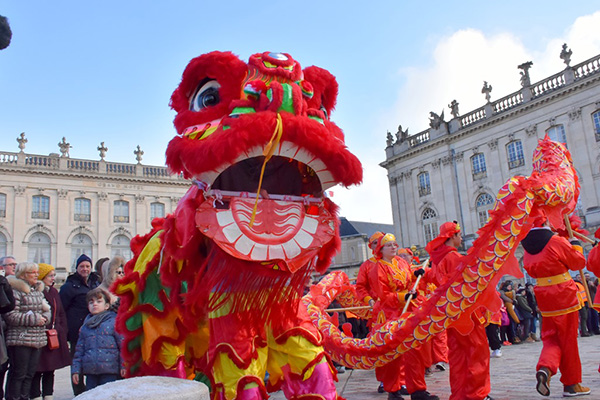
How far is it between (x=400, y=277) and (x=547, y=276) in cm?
155

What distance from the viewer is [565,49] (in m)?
26.4

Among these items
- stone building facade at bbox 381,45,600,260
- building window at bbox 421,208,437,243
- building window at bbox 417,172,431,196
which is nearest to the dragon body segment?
stone building facade at bbox 381,45,600,260

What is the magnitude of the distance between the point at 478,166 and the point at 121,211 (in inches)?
965

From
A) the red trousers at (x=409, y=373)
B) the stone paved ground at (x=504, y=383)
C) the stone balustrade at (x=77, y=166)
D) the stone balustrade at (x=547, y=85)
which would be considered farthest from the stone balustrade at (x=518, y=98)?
the red trousers at (x=409, y=373)

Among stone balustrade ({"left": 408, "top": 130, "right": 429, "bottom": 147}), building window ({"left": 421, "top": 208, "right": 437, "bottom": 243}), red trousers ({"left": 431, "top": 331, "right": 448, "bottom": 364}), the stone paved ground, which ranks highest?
stone balustrade ({"left": 408, "top": 130, "right": 429, "bottom": 147})

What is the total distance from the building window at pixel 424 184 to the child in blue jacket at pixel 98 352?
99.3 feet

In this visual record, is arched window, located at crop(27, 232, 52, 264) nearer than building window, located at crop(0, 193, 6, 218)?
No

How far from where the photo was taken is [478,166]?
30453mm

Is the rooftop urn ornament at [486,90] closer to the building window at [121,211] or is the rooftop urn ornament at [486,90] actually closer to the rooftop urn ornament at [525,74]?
the rooftop urn ornament at [525,74]

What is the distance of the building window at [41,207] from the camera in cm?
3400

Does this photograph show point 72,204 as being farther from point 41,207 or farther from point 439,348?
point 439,348

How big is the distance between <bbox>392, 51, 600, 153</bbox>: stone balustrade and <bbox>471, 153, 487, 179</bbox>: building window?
207 centimetres

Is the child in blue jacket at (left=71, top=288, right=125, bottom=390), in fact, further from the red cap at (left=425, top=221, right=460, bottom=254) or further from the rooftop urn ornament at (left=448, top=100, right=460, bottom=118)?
the rooftop urn ornament at (left=448, top=100, right=460, bottom=118)

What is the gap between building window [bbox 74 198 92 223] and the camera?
116 feet
